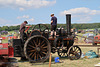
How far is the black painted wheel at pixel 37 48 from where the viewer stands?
8604 mm

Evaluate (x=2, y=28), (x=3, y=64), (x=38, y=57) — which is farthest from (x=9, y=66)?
(x=2, y=28)

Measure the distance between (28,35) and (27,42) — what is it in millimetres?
785

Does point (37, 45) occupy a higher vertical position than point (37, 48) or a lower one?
higher

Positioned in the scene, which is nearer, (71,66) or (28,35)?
(71,66)

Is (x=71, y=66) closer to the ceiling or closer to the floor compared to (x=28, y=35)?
closer to the floor

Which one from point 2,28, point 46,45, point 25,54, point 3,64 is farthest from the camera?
point 2,28

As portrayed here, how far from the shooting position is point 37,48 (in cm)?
873

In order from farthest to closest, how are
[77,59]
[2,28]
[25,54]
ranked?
[2,28] → [77,59] → [25,54]

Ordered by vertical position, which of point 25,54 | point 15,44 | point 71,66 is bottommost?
point 71,66

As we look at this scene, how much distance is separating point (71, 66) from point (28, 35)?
3159 mm

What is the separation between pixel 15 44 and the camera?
A: 8.74 metres

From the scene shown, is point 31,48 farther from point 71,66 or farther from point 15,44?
point 71,66

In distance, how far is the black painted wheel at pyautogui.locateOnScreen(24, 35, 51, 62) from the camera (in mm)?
8604

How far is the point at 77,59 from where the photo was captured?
9812 millimetres
